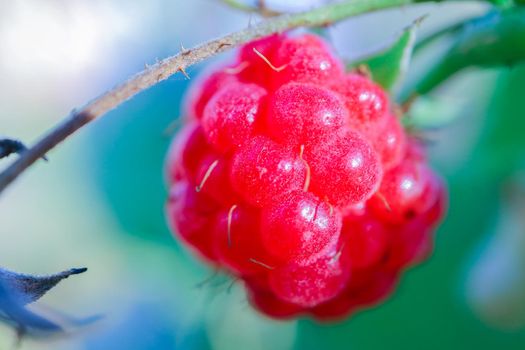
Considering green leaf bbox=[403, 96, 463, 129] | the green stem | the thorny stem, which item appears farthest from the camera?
green leaf bbox=[403, 96, 463, 129]

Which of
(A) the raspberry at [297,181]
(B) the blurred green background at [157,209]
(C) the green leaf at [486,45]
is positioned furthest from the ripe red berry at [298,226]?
(B) the blurred green background at [157,209]

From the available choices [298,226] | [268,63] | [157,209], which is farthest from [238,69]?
[157,209]

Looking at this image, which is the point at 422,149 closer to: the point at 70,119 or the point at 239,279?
the point at 239,279

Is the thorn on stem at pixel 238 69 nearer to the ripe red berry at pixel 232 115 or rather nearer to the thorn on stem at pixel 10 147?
the ripe red berry at pixel 232 115

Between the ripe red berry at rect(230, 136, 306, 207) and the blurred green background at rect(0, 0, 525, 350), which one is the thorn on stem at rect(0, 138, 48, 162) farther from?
the blurred green background at rect(0, 0, 525, 350)

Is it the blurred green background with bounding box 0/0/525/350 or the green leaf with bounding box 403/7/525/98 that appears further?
the blurred green background with bounding box 0/0/525/350

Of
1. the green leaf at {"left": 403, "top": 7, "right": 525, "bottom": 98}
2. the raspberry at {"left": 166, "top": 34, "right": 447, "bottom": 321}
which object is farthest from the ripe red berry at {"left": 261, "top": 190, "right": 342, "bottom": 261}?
the green leaf at {"left": 403, "top": 7, "right": 525, "bottom": 98}

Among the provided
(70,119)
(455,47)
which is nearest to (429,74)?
(455,47)
